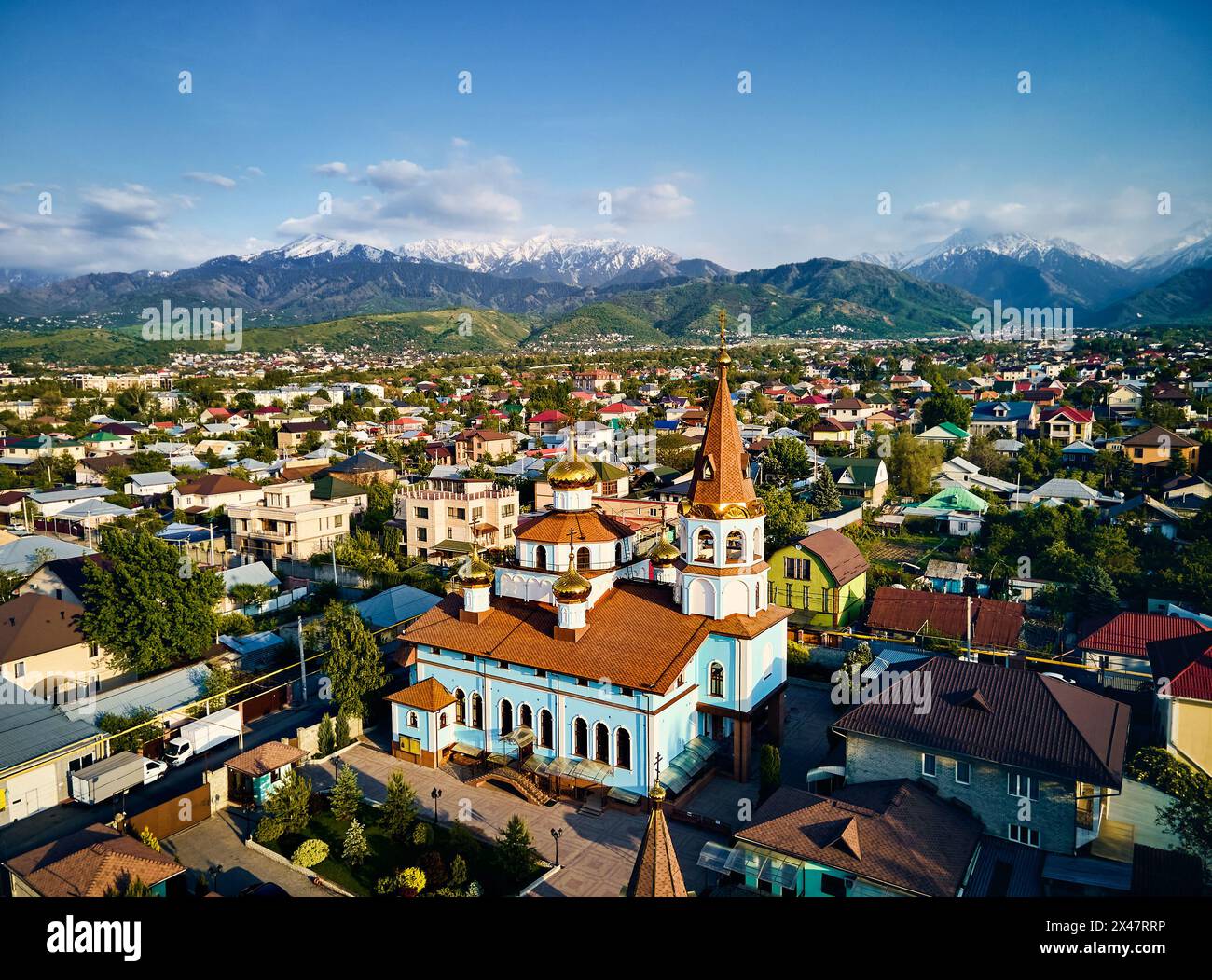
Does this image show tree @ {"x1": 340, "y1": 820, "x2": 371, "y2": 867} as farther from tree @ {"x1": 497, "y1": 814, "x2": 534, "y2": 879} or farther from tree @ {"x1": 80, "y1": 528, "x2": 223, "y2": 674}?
tree @ {"x1": 80, "y1": 528, "x2": 223, "y2": 674}

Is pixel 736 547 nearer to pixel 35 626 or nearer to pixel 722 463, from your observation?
pixel 722 463

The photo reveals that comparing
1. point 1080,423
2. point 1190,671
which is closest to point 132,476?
point 1190,671

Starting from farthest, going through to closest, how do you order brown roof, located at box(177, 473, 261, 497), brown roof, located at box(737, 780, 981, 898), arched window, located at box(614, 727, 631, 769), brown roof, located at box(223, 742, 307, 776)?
brown roof, located at box(177, 473, 261, 497) < arched window, located at box(614, 727, 631, 769) < brown roof, located at box(223, 742, 307, 776) < brown roof, located at box(737, 780, 981, 898)

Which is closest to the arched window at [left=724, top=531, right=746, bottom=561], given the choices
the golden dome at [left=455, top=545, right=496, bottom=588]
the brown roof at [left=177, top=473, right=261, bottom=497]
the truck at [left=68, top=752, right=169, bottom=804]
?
the golden dome at [left=455, top=545, right=496, bottom=588]

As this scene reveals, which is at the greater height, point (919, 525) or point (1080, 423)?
point (1080, 423)

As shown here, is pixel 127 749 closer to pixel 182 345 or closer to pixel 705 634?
pixel 705 634
